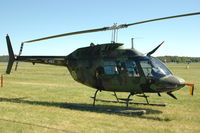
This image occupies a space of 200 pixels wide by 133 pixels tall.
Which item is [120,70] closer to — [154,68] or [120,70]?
[120,70]

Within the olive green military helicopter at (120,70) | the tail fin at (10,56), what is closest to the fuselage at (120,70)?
the olive green military helicopter at (120,70)

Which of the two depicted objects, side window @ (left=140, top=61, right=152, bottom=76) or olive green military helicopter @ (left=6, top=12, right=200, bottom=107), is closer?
olive green military helicopter @ (left=6, top=12, right=200, bottom=107)

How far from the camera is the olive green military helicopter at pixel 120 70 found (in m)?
10.5

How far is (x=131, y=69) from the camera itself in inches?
434

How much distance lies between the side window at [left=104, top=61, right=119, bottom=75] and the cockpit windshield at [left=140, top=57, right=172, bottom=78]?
1334mm

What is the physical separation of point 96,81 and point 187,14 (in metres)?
5.51

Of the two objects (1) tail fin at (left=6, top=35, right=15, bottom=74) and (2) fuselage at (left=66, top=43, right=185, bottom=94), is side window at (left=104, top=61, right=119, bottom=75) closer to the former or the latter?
(2) fuselage at (left=66, top=43, right=185, bottom=94)

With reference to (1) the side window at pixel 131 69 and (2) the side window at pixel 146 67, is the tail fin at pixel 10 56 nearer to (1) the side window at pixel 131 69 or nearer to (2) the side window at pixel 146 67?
(1) the side window at pixel 131 69

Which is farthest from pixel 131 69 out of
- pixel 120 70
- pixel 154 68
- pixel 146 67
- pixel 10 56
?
pixel 10 56

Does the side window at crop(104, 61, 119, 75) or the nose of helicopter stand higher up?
the side window at crop(104, 61, 119, 75)

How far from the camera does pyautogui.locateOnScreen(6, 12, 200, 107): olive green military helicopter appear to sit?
1045 cm

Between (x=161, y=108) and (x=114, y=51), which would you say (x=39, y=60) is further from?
(x=161, y=108)

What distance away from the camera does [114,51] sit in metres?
11.6

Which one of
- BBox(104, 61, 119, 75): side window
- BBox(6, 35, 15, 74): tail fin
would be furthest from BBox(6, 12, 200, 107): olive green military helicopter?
BBox(6, 35, 15, 74): tail fin
